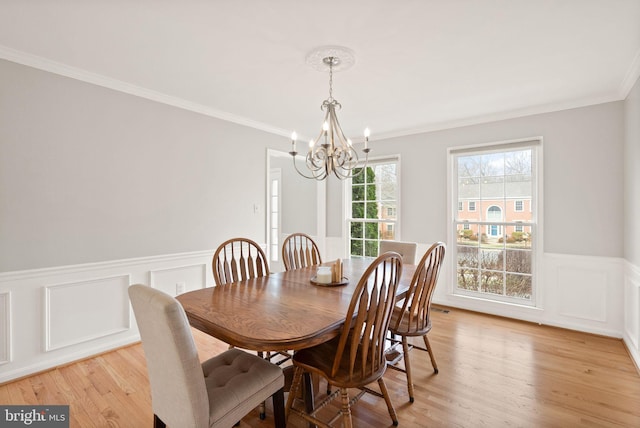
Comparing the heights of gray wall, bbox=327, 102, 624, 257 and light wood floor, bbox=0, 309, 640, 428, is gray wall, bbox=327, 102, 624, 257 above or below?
above

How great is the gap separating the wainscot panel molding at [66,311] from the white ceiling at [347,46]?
5.47ft

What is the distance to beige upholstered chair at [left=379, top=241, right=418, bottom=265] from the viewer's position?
10.8ft

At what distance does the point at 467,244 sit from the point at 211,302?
11.1ft

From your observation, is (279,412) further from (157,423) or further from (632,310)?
(632,310)

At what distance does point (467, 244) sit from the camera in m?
4.11

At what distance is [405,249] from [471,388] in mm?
1409

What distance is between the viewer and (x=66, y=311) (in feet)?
8.71

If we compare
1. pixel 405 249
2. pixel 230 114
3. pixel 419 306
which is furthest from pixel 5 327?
pixel 405 249

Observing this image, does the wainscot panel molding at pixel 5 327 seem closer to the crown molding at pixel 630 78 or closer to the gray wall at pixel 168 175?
the gray wall at pixel 168 175

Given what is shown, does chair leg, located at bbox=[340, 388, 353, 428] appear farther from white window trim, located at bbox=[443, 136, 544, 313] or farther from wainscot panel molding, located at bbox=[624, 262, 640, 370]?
white window trim, located at bbox=[443, 136, 544, 313]

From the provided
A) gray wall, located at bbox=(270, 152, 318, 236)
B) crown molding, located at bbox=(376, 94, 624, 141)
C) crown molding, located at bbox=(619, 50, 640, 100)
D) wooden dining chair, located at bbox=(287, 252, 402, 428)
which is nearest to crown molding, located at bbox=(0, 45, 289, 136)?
gray wall, located at bbox=(270, 152, 318, 236)

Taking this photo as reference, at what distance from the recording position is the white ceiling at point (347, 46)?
1854 mm

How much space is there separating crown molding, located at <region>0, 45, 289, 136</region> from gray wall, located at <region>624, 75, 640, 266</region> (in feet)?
12.5

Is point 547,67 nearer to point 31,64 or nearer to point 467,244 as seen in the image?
point 467,244
